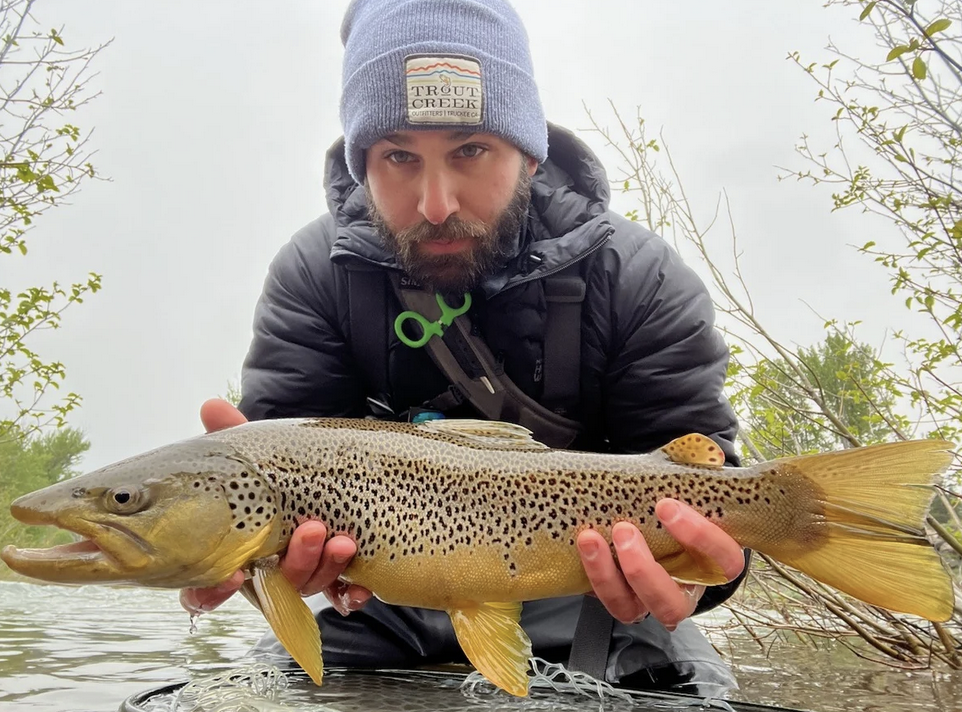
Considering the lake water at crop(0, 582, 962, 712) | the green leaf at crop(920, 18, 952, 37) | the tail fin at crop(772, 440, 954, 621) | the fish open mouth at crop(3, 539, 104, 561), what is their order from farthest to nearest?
the lake water at crop(0, 582, 962, 712)
the green leaf at crop(920, 18, 952, 37)
the tail fin at crop(772, 440, 954, 621)
the fish open mouth at crop(3, 539, 104, 561)

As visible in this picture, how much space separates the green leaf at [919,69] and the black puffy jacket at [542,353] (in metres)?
0.97

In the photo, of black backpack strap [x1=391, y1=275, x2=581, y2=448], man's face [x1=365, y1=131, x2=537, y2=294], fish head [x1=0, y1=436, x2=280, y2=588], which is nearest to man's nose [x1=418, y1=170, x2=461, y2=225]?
man's face [x1=365, y1=131, x2=537, y2=294]

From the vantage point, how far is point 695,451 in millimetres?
2246

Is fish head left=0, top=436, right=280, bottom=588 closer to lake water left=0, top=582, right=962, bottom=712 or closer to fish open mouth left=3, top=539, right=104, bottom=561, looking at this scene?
fish open mouth left=3, top=539, right=104, bottom=561

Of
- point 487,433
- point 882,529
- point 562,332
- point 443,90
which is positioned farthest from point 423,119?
point 882,529

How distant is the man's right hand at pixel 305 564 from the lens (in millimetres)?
2072

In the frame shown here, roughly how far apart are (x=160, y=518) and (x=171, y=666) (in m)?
1.55

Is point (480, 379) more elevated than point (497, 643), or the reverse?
point (480, 379)

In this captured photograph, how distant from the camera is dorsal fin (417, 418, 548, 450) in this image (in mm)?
2320

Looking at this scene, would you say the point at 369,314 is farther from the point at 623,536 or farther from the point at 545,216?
the point at 623,536

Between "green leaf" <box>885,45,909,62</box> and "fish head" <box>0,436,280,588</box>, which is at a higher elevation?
"green leaf" <box>885,45,909,62</box>

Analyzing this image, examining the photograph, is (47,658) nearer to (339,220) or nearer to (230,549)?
(230,549)

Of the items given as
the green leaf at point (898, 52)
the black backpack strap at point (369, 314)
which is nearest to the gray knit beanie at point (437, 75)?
the black backpack strap at point (369, 314)

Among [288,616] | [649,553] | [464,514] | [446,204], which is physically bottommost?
[288,616]
